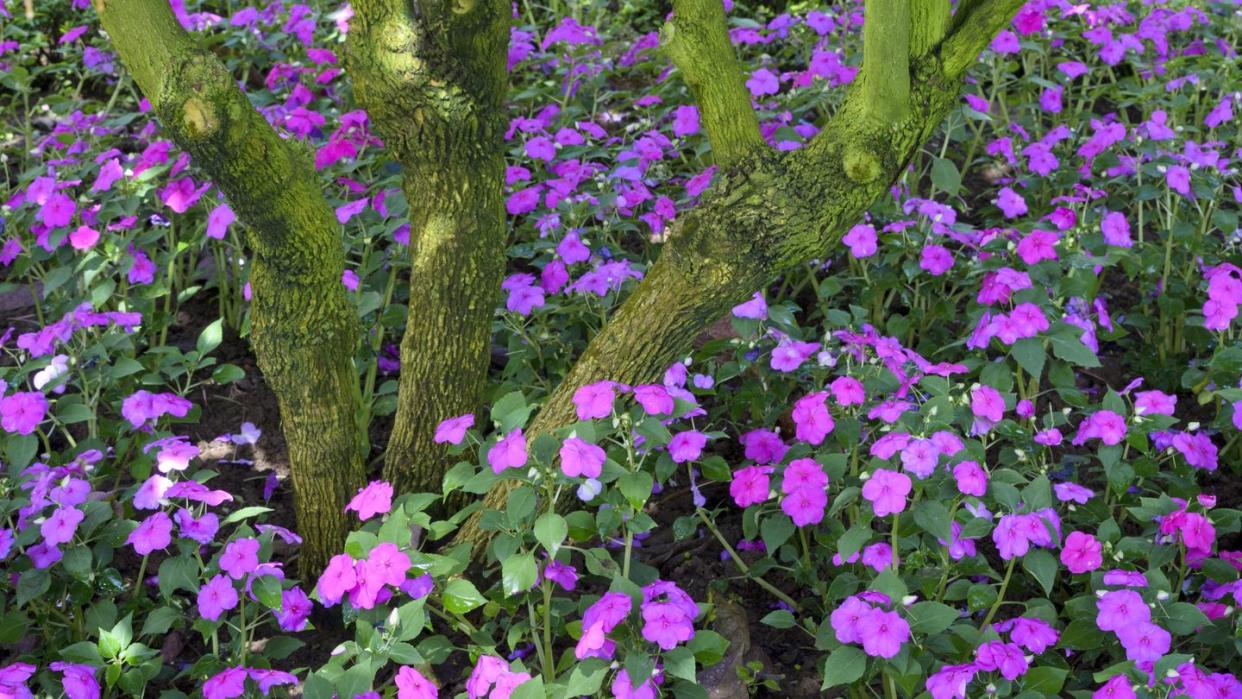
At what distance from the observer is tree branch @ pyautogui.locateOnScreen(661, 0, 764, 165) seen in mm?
2367

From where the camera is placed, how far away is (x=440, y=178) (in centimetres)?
241

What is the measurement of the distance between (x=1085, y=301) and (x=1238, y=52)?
2.24m

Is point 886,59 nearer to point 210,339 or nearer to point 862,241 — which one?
point 862,241

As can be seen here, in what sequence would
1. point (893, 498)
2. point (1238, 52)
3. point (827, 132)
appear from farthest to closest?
point (1238, 52) → point (827, 132) → point (893, 498)

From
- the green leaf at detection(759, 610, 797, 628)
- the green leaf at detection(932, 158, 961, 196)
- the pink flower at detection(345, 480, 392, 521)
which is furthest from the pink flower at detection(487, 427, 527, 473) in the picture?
the green leaf at detection(932, 158, 961, 196)

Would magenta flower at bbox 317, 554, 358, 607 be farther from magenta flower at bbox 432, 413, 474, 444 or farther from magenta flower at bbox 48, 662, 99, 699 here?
magenta flower at bbox 48, 662, 99, 699

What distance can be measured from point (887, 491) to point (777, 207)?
527 mm

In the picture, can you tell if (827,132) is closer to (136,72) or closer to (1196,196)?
(136,72)

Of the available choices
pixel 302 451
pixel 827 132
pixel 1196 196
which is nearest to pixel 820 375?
pixel 827 132

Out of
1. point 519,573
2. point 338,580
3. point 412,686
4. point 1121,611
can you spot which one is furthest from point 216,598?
point 1121,611

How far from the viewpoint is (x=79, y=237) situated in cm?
308

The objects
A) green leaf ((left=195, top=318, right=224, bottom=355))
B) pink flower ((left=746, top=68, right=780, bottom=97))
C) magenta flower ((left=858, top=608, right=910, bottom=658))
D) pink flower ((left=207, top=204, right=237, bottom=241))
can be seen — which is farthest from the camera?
pink flower ((left=746, top=68, right=780, bottom=97))

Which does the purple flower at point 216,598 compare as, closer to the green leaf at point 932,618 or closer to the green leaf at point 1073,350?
the green leaf at point 932,618

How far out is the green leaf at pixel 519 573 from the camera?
2.06 meters
